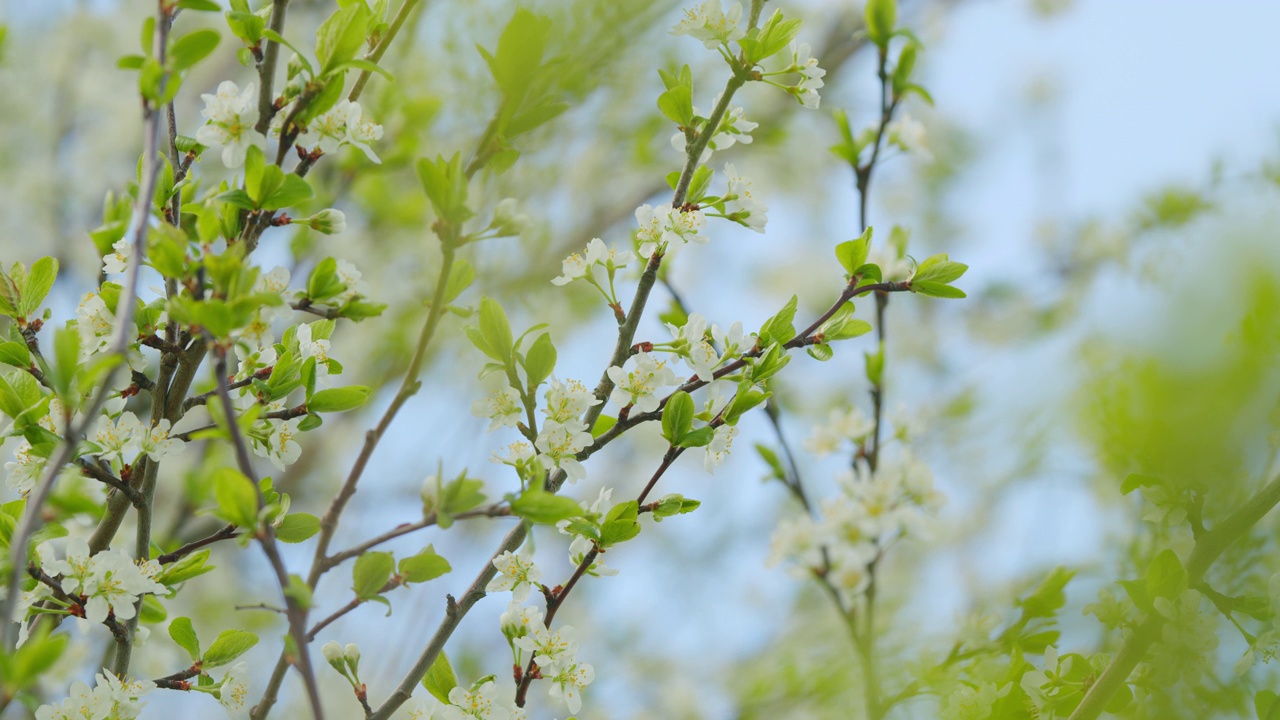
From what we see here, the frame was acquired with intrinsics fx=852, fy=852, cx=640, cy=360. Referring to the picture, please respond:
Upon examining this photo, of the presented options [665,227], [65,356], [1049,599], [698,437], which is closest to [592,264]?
[665,227]

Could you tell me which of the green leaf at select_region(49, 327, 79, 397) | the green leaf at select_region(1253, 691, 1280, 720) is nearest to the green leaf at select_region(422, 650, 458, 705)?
the green leaf at select_region(49, 327, 79, 397)

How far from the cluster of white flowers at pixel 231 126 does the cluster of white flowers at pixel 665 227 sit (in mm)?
311

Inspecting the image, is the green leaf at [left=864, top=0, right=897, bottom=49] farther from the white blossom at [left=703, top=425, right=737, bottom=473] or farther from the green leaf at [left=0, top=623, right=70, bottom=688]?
the green leaf at [left=0, top=623, right=70, bottom=688]

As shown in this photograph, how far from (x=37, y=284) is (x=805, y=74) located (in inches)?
27.7

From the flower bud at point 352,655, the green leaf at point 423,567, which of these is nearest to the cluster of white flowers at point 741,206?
the green leaf at point 423,567

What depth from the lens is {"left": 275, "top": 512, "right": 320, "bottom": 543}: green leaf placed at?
73 cm

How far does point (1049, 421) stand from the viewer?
674 mm

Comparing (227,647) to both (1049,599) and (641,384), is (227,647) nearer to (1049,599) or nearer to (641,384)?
(641,384)

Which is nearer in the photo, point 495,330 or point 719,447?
point 495,330

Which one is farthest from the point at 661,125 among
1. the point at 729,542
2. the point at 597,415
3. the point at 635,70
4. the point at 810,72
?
the point at 729,542

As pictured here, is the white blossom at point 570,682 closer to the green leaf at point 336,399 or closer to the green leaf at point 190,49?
the green leaf at point 336,399

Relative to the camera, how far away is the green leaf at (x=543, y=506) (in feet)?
1.85

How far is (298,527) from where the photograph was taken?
0.73 metres

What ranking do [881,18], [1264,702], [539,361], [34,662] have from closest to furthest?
1. [34,662]
2. [1264,702]
3. [539,361]
4. [881,18]
